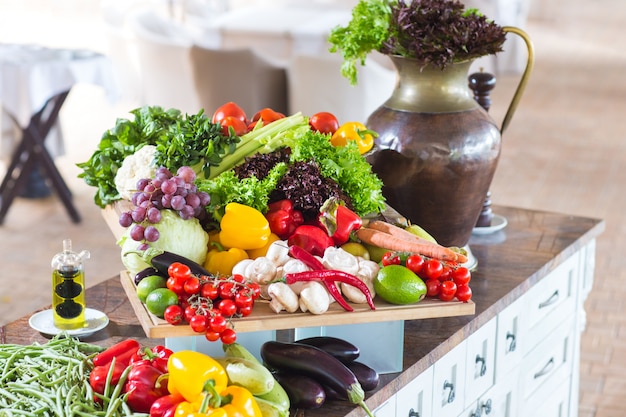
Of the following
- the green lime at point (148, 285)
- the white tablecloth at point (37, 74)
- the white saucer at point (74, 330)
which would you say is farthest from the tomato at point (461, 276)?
the white tablecloth at point (37, 74)

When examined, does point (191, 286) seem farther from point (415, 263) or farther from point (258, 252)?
point (415, 263)

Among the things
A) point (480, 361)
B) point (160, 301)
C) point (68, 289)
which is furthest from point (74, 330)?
point (480, 361)

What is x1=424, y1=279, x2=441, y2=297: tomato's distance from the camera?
1801 millimetres

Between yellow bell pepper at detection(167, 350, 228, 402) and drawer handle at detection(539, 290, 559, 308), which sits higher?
yellow bell pepper at detection(167, 350, 228, 402)

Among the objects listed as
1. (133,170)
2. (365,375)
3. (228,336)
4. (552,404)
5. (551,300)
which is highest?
(133,170)

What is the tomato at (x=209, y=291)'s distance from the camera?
1.66 m

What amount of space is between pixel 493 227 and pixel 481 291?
514 mm

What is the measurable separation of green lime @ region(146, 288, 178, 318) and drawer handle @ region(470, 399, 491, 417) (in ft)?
3.14

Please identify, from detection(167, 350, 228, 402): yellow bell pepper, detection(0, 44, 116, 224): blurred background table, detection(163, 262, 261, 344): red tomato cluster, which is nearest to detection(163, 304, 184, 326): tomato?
detection(163, 262, 261, 344): red tomato cluster

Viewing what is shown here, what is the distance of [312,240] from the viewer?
1.91m

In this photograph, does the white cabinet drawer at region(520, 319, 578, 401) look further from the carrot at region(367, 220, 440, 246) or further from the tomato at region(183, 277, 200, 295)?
the tomato at region(183, 277, 200, 295)

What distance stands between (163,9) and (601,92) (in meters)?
4.24

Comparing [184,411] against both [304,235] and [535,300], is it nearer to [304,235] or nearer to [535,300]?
[304,235]

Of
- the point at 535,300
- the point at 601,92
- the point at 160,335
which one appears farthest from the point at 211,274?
the point at 601,92
